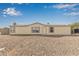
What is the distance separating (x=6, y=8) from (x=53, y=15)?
0.69 meters

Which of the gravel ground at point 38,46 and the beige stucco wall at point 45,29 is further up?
the beige stucco wall at point 45,29

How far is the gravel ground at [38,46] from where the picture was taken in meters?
9.68

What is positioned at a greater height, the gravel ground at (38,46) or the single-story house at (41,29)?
the single-story house at (41,29)

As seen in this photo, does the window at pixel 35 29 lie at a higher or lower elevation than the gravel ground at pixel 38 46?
higher

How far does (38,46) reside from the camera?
31.9ft

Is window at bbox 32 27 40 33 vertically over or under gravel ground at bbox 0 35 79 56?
over

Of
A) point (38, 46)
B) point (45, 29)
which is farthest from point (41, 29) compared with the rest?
point (38, 46)

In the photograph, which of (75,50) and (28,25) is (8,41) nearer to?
(28,25)

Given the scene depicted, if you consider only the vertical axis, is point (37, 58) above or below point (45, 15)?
below

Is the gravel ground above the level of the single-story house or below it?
below

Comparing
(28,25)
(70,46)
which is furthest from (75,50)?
(28,25)

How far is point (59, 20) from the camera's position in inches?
381

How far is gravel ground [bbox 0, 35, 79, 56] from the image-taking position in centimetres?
968

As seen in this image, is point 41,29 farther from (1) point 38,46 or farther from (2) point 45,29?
(1) point 38,46
